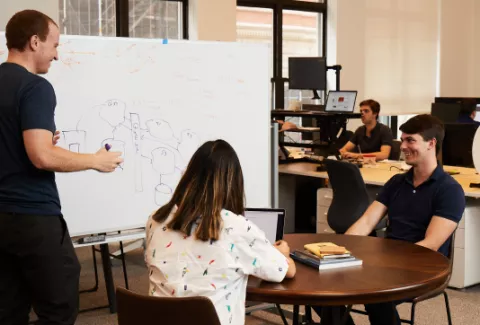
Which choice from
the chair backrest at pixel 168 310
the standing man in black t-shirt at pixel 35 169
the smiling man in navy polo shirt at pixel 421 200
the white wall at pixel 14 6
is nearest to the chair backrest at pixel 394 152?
the white wall at pixel 14 6

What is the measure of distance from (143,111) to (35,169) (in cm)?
139

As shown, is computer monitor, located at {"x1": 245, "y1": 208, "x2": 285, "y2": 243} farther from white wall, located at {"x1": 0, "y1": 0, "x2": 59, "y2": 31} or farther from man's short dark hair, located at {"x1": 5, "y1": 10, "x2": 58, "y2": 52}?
white wall, located at {"x1": 0, "y1": 0, "x2": 59, "y2": 31}

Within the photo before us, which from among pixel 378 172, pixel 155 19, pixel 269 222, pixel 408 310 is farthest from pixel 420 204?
pixel 155 19

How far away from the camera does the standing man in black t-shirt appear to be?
2613 mm

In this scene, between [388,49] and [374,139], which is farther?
[388,49]

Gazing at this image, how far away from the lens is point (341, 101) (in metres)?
6.67

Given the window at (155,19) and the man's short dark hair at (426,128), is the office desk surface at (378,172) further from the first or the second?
the window at (155,19)

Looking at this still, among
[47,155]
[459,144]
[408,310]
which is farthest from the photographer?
[459,144]

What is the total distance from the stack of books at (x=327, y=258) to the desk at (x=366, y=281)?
31 millimetres

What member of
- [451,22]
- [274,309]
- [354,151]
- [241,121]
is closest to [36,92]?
[241,121]

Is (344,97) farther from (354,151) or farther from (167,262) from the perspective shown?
(167,262)

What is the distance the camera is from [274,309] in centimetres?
455

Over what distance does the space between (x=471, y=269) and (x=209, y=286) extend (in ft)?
10.4

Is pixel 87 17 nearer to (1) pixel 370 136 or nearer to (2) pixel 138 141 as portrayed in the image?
(1) pixel 370 136
